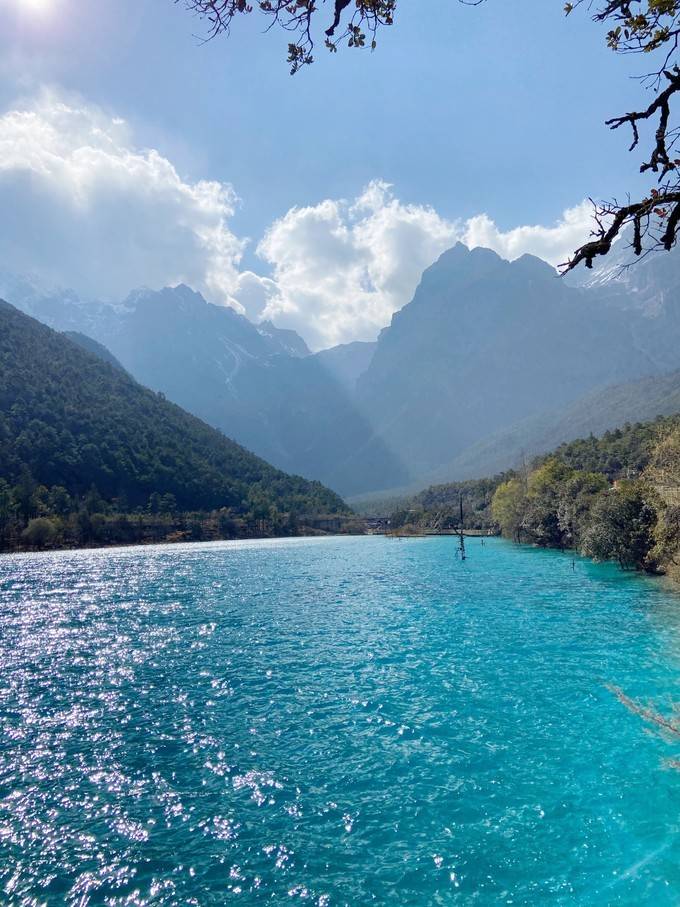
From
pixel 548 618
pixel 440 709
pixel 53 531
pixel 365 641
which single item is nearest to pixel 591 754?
pixel 440 709

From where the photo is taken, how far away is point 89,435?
150 metres

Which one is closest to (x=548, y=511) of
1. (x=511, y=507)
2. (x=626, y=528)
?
(x=511, y=507)

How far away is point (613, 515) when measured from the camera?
2173 inches

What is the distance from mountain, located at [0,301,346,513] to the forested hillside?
29 cm

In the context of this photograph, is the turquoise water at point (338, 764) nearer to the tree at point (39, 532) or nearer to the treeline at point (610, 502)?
the treeline at point (610, 502)

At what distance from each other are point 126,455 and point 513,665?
14630cm

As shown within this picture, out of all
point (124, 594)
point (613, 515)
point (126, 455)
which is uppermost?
point (126, 455)

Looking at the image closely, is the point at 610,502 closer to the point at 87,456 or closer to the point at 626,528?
the point at 626,528

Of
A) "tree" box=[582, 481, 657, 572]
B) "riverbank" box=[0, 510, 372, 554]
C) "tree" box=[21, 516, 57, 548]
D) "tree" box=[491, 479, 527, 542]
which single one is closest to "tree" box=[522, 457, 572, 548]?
"tree" box=[491, 479, 527, 542]

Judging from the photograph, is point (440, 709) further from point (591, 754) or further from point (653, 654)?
point (653, 654)

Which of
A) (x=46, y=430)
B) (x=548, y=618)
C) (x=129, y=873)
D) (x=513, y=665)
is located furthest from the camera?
(x=46, y=430)

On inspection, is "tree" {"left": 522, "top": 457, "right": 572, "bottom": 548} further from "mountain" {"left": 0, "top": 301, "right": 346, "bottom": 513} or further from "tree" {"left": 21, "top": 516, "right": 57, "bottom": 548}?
"mountain" {"left": 0, "top": 301, "right": 346, "bottom": 513}

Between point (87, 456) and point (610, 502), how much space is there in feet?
426

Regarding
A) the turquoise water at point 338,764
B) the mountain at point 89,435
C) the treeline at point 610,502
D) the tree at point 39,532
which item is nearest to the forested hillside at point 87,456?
the mountain at point 89,435
